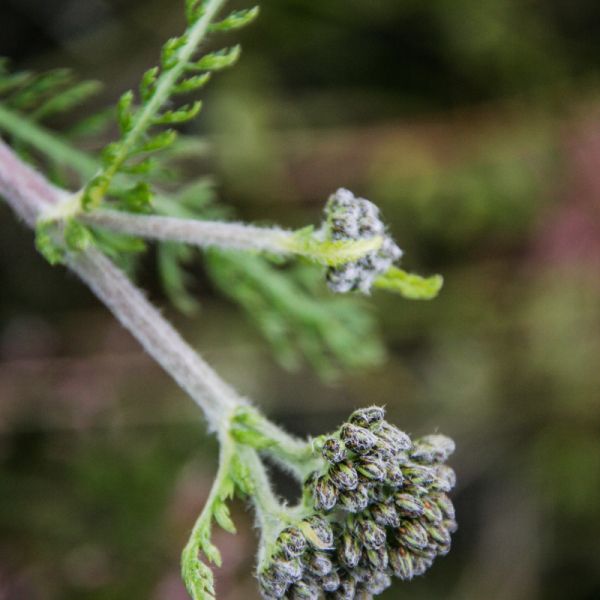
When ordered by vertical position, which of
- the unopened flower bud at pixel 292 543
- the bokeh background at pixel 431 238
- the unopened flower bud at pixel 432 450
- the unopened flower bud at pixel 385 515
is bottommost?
the unopened flower bud at pixel 292 543

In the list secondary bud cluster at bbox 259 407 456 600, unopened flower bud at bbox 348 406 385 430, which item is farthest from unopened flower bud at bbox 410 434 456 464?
unopened flower bud at bbox 348 406 385 430

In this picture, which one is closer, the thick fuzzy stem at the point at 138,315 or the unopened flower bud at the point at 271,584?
→ the unopened flower bud at the point at 271,584

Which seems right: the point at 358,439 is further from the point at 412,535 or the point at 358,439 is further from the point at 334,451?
the point at 412,535

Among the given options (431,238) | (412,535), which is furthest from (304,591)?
(431,238)

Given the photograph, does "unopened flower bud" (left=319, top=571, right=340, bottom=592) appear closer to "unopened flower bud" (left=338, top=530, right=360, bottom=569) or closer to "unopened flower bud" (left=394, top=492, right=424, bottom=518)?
"unopened flower bud" (left=338, top=530, right=360, bottom=569)

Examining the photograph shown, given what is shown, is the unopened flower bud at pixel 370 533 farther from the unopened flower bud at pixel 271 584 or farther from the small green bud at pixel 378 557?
the unopened flower bud at pixel 271 584

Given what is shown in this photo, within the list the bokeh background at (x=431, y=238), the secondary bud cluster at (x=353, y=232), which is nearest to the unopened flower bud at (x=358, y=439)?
the secondary bud cluster at (x=353, y=232)

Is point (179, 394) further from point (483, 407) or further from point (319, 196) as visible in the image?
point (483, 407)
